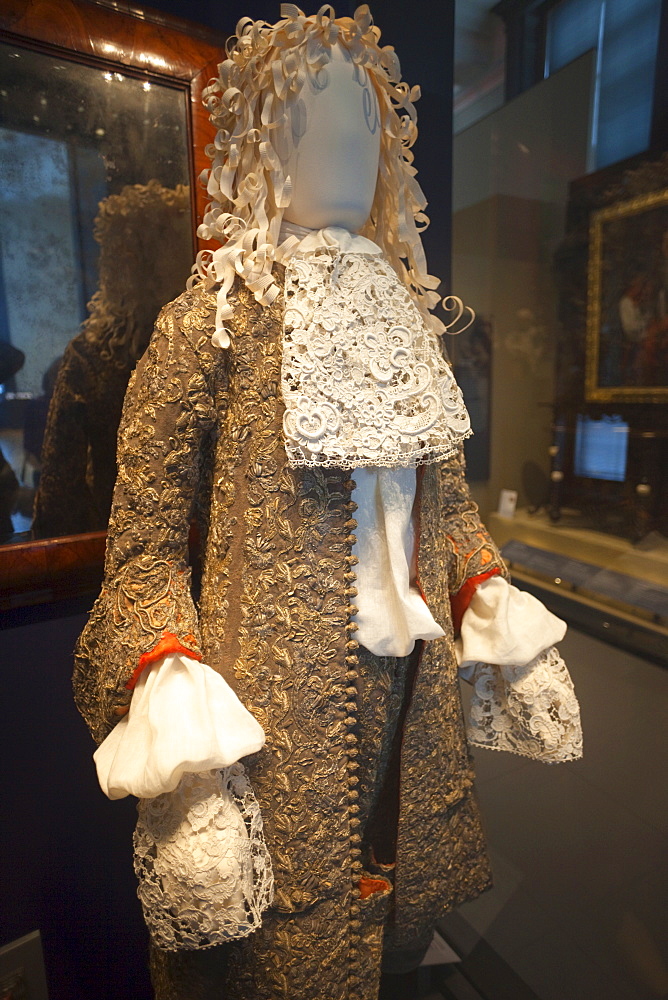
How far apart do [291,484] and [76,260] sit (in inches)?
19.7

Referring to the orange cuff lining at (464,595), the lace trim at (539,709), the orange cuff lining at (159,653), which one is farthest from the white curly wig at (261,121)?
the lace trim at (539,709)

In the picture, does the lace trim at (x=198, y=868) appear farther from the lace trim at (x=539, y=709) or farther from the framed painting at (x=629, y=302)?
the framed painting at (x=629, y=302)

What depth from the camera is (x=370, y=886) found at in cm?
85

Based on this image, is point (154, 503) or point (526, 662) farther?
point (526, 662)

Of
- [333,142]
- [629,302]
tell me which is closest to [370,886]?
[333,142]

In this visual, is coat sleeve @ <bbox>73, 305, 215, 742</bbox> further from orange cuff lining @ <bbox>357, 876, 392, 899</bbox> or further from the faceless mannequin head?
orange cuff lining @ <bbox>357, 876, 392, 899</bbox>

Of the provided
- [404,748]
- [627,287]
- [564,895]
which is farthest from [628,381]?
[404,748]

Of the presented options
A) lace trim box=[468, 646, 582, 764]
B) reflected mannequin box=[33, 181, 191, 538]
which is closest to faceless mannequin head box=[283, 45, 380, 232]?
reflected mannequin box=[33, 181, 191, 538]

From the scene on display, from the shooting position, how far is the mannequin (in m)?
0.74

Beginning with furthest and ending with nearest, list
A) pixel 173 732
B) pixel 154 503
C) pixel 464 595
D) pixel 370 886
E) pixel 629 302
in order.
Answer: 1. pixel 629 302
2. pixel 464 595
3. pixel 370 886
4. pixel 154 503
5. pixel 173 732

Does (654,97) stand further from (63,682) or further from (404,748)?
(63,682)

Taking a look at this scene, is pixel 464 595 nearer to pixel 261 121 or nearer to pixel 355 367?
pixel 355 367

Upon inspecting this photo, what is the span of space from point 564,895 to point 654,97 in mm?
1741

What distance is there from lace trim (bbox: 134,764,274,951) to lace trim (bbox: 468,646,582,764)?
439 millimetres
